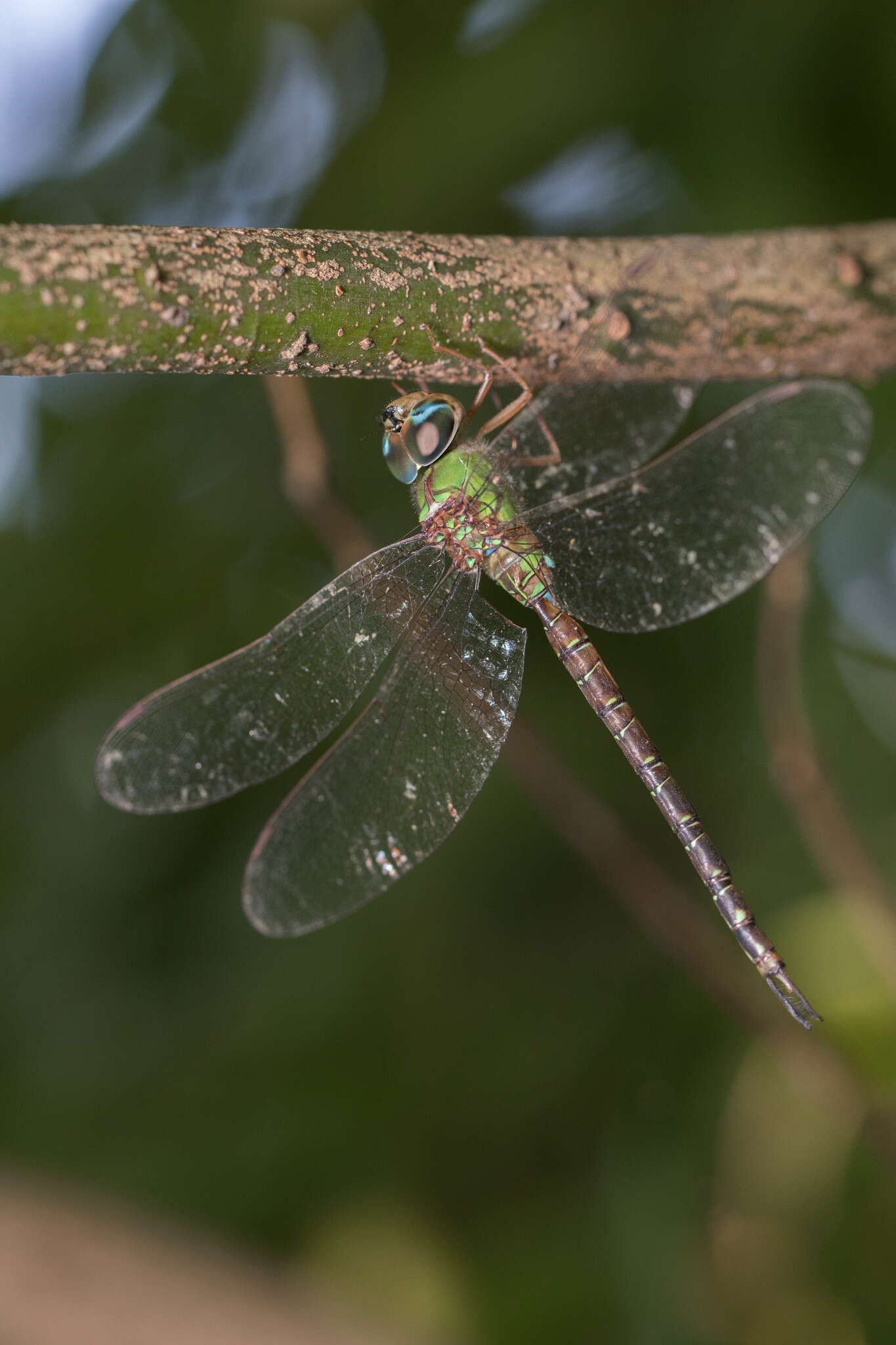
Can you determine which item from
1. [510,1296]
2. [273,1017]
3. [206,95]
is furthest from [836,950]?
[206,95]

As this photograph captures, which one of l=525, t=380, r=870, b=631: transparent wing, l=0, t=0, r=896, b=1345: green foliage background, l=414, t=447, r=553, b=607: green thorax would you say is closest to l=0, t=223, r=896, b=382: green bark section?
l=525, t=380, r=870, b=631: transparent wing

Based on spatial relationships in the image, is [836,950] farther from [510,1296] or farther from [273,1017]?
[273,1017]

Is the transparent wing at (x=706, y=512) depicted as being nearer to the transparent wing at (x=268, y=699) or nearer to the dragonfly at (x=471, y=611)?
the dragonfly at (x=471, y=611)

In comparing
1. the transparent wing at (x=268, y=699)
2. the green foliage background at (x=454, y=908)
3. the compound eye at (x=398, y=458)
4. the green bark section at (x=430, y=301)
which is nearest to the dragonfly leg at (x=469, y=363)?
the green bark section at (x=430, y=301)

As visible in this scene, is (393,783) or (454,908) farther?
(454,908)

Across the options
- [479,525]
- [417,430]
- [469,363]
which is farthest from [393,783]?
[469,363]

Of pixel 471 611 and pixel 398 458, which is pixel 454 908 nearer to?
pixel 471 611
